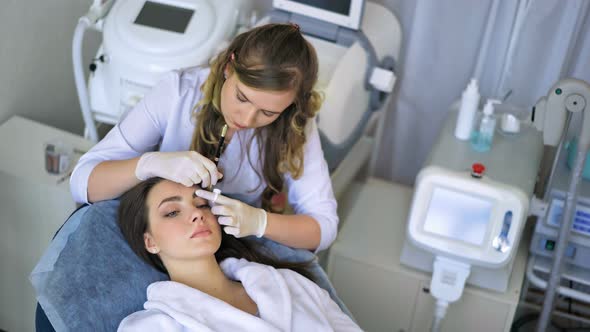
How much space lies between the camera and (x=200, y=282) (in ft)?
5.07

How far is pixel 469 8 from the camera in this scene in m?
2.29

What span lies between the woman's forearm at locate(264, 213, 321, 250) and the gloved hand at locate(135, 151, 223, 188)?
202mm

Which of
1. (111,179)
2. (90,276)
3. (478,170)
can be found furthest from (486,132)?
(90,276)

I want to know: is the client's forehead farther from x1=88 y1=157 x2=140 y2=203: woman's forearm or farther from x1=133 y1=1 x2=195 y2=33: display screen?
x1=133 y1=1 x2=195 y2=33: display screen

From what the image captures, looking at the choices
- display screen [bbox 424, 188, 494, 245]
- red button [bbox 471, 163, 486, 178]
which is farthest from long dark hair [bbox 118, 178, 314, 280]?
red button [bbox 471, 163, 486, 178]

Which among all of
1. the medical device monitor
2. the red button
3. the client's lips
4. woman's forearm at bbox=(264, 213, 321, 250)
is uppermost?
the medical device monitor

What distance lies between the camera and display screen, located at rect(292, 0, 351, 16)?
82.0 inches

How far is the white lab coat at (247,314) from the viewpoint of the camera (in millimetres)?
1424

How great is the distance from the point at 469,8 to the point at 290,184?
0.95 metres

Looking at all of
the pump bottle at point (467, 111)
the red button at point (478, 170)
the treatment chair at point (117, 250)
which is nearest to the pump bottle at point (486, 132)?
the pump bottle at point (467, 111)

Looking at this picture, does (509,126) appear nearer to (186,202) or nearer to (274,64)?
(274,64)

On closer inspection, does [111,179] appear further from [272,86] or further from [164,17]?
[164,17]

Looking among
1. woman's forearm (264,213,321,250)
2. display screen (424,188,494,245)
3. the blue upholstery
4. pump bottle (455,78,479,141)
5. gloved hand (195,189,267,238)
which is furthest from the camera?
pump bottle (455,78,479,141)

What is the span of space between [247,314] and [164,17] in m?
1.03
